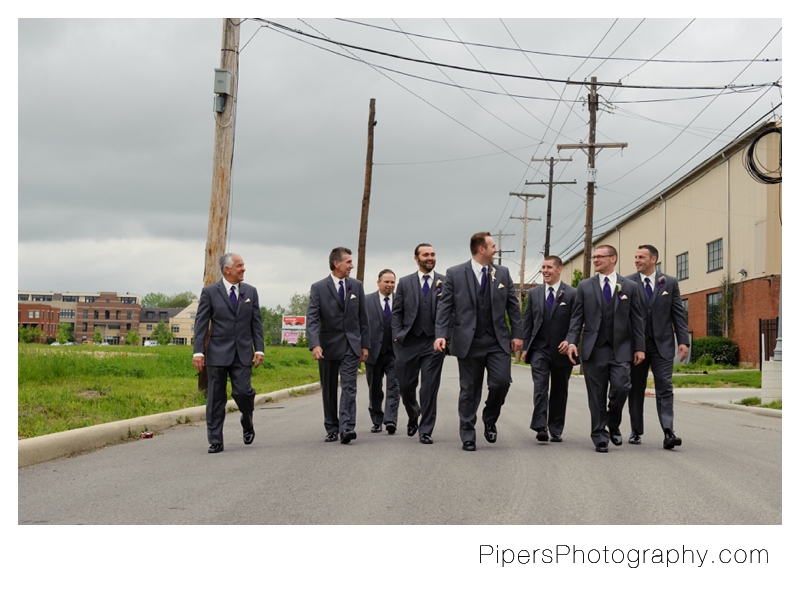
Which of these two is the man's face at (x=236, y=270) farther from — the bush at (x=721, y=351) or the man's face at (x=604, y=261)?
the bush at (x=721, y=351)

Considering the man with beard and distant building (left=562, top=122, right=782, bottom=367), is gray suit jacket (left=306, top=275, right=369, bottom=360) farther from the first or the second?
distant building (left=562, top=122, right=782, bottom=367)

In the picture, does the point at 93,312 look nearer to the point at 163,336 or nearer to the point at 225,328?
the point at 163,336

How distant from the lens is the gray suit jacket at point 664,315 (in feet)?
31.0

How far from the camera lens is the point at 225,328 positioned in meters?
8.95

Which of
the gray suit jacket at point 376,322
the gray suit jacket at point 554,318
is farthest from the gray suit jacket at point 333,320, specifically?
the gray suit jacket at point 554,318

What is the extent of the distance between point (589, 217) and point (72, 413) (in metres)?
24.5

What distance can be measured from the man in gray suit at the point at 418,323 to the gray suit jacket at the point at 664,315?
7.76ft

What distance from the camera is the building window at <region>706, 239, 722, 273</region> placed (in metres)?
39.2

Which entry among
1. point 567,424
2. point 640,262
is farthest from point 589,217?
point 640,262

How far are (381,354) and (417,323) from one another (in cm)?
138

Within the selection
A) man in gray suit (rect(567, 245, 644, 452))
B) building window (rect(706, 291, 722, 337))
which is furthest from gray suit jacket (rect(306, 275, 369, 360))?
building window (rect(706, 291, 722, 337))

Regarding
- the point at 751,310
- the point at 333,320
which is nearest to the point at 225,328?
the point at 333,320

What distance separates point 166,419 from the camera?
1125cm
